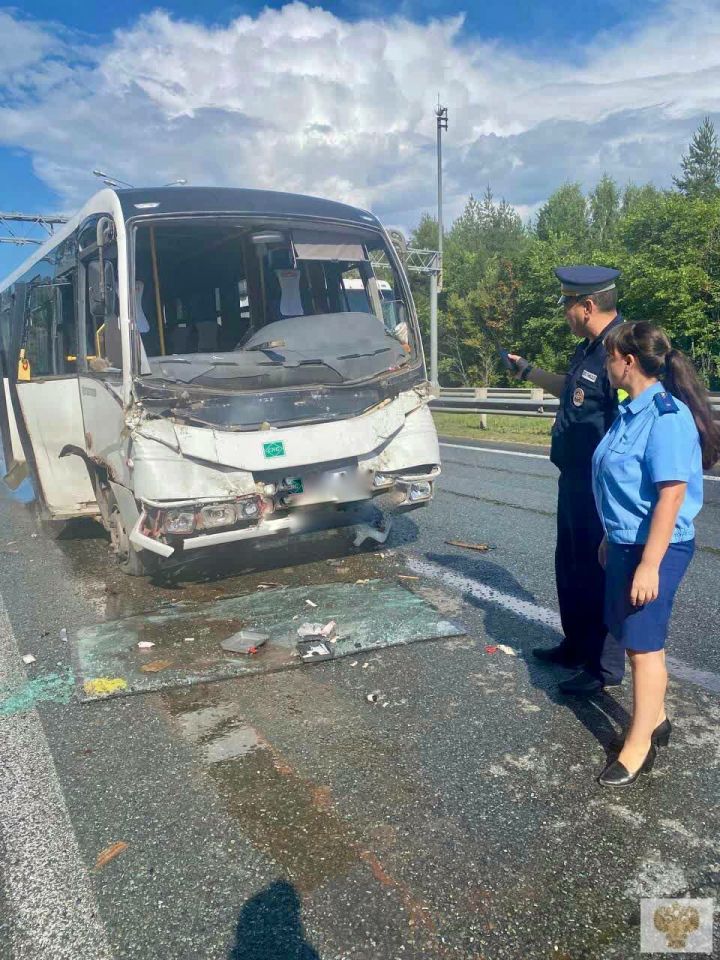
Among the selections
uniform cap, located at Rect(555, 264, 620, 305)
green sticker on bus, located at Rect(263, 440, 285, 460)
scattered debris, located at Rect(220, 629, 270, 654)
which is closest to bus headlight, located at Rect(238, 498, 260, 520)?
green sticker on bus, located at Rect(263, 440, 285, 460)

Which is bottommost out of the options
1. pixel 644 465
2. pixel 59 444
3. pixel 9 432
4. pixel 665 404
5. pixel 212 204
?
pixel 9 432

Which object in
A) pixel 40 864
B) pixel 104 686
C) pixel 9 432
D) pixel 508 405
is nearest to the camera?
pixel 40 864

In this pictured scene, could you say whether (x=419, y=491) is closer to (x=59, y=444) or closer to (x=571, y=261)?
(x=59, y=444)

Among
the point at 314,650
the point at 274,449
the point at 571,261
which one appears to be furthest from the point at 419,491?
the point at 571,261

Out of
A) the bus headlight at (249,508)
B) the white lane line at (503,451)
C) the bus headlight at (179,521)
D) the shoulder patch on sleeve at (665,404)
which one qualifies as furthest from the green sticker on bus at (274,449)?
the white lane line at (503,451)

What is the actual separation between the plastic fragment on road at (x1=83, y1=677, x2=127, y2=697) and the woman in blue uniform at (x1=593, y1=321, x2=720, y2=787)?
2.46 meters

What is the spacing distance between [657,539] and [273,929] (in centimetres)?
188

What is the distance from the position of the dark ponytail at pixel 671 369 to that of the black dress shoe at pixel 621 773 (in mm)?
1187

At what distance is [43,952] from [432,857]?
1243 mm

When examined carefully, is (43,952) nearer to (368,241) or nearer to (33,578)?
(33,578)

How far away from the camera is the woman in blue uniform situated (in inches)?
119

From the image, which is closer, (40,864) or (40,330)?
(40,864)

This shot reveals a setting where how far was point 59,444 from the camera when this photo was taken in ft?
23.2

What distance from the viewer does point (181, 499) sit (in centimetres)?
489
